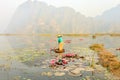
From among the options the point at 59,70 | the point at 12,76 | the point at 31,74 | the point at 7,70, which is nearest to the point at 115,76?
the point at 59,70

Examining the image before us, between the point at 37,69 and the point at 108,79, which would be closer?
the point at 108,79

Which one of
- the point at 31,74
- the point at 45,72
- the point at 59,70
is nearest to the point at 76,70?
the point at 59,70

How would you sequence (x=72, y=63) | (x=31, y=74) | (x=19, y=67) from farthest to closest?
(x=72, y=63) < (x=19, y=67) < (x=31, y=74)

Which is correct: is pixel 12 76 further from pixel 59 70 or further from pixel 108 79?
pixel 108 79

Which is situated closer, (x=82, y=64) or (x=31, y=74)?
(x=31, y=74)

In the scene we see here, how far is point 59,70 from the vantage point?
917 inches

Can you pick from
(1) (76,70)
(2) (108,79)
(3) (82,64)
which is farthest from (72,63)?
(2) (108,79)

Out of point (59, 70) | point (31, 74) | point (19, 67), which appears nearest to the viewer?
point (31, 74)

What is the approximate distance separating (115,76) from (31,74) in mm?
8228

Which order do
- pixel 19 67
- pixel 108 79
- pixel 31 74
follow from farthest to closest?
pixel 19 67, pixel 31 74, pixel 108 79

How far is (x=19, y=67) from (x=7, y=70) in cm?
185

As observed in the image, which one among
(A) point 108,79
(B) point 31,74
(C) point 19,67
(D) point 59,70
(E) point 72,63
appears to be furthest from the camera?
(E) point 72,63

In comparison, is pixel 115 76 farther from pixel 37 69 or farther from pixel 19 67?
pixel 19 67

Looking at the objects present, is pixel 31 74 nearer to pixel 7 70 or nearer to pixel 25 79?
pixel 25 79
